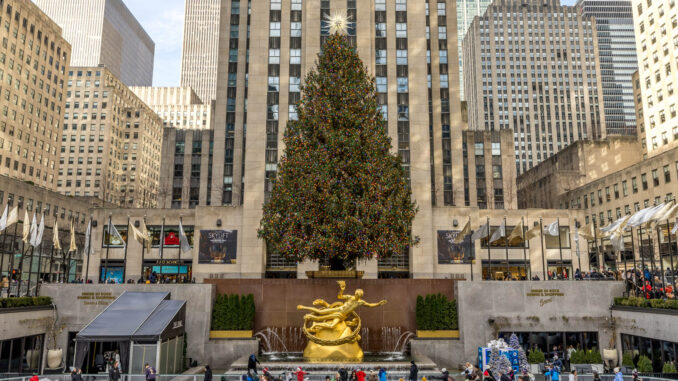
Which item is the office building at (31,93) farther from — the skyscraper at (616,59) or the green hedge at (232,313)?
the skyscraper at (616,59)

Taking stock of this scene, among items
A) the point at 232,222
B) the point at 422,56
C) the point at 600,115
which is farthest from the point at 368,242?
the point at 600,115

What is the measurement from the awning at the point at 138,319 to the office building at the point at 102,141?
10519cm

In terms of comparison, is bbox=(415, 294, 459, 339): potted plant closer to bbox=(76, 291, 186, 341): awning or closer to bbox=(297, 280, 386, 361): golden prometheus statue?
bbox=(297, 280, 386, 361): golden prometheus statue

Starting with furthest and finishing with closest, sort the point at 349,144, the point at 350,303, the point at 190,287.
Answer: the point at 349,144 → the point at 190,287 → the point at 350,303

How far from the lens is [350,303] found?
92.9ft

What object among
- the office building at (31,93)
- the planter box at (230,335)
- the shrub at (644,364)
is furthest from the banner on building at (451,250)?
the office building at (31,93)

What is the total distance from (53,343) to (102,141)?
115160 millimetres

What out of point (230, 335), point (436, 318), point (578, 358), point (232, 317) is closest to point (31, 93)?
point (232, 317)

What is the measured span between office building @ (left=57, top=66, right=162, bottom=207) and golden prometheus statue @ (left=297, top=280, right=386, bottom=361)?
365 feet

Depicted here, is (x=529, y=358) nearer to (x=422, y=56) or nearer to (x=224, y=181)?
(x=422, y=56)

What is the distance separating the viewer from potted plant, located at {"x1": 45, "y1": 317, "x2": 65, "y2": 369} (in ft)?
98.4

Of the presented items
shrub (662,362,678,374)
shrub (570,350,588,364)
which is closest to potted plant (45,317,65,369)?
shrub (570,350,588,364)

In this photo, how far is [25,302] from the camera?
97.3 ft

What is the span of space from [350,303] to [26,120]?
321 feet
